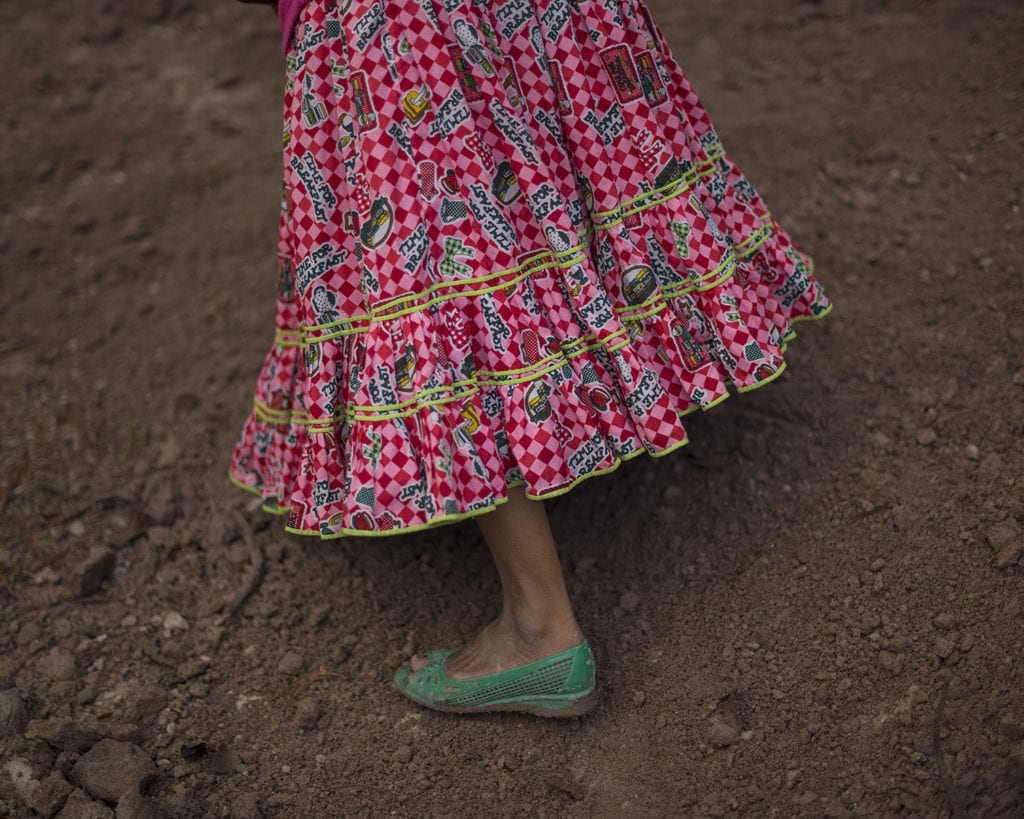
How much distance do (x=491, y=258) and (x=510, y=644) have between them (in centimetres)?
70

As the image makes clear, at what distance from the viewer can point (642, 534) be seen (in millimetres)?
2016

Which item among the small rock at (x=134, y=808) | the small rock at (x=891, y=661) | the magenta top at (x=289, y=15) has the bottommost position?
the small rock at (x=891, y=661)

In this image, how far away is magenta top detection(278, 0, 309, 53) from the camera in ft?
4.87

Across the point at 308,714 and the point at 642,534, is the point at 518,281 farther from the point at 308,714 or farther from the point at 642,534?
the point at 308,714

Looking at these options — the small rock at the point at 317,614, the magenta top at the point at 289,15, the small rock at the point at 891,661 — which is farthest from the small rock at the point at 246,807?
the magenta top at the point at 289,15

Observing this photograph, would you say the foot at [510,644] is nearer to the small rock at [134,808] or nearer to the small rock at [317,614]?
the small rock at [317,614]

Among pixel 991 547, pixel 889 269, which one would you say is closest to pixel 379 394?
pixel 991 547

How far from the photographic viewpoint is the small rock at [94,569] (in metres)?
2.10

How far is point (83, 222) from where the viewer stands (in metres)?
2.97

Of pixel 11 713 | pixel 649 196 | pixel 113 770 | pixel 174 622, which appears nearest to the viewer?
pixel 649 196

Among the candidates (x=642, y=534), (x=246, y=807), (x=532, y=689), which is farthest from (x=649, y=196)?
(x=246, y=807)

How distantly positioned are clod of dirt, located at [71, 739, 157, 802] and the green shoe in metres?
0.52

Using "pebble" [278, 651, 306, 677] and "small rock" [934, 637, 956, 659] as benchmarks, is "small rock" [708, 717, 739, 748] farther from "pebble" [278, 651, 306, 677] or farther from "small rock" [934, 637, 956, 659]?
"pebble" [278, 651, 306, 677]

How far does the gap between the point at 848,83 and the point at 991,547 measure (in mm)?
1569
